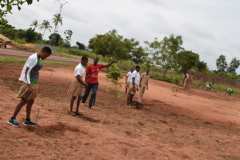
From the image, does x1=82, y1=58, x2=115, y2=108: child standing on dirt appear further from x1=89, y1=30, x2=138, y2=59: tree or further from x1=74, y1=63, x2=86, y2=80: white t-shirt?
x1=89, y1=30, x2=138, y2=59: tree

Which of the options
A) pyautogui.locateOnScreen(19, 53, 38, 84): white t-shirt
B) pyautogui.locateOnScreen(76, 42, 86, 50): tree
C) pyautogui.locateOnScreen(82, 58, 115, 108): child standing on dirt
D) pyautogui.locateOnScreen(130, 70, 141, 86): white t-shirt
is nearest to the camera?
pyautogui.locateOnScreen(19, 53, 38, 84): white t-shirt

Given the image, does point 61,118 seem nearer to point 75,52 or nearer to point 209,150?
point 209,150

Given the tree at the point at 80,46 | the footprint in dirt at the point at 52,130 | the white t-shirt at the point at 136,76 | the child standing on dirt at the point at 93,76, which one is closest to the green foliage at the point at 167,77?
the white t-shirt at the point at 136,76

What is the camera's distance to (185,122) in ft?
62.2

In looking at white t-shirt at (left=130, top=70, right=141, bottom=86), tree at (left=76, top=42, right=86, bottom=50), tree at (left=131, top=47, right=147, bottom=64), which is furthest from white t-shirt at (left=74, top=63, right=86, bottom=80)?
tree at (left=76, top=42, right=86, bottom=50)

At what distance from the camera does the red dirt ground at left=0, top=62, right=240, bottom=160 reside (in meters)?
9.96

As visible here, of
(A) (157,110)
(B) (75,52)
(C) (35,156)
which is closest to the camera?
(C) (35,156)

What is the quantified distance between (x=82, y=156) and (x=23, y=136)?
4.10ft

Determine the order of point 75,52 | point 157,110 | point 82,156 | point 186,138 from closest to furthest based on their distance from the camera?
point 82,156 → point 186,138 → point 157,110 → point 75,52

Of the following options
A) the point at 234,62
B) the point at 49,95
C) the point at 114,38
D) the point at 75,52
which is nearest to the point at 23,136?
the point at 49,95

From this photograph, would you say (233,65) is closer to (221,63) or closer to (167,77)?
(221,63)

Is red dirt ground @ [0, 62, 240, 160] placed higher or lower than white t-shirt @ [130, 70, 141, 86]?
lower

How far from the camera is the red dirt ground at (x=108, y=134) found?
9.96 m

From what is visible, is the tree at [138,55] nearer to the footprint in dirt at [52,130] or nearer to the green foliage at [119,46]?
the green foliage at [119,46]
